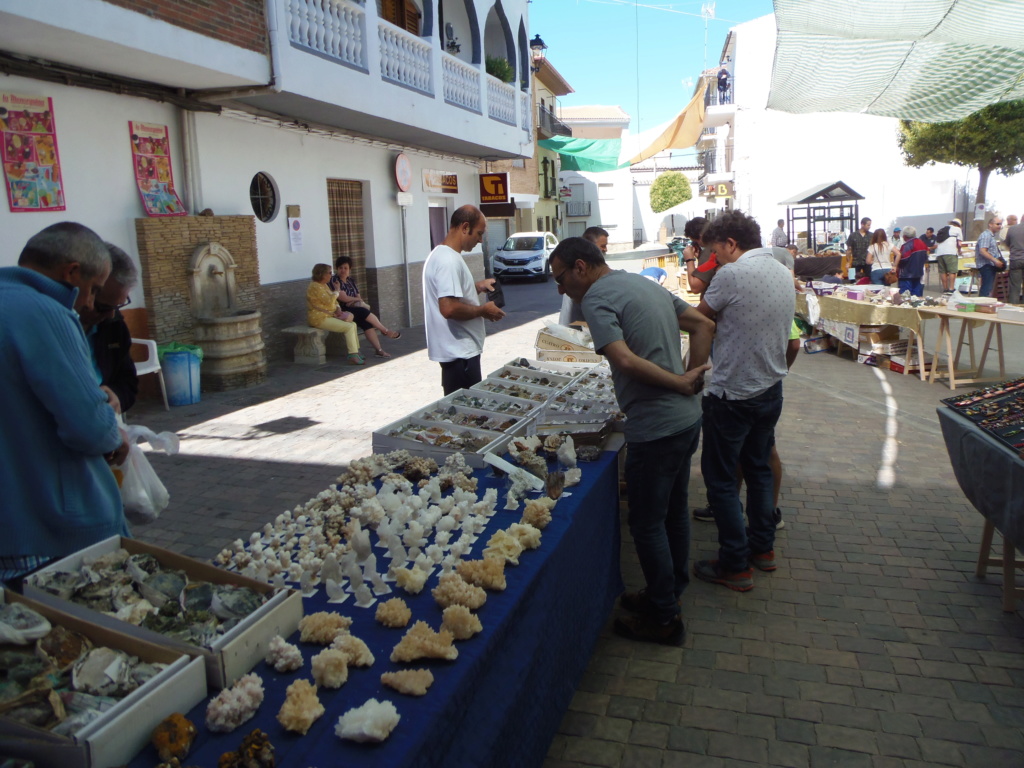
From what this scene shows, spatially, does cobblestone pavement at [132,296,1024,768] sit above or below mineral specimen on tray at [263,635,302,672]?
below

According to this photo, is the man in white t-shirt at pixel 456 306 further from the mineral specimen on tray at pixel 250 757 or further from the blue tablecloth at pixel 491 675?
the mineral specimen on tray at pixel 250 757

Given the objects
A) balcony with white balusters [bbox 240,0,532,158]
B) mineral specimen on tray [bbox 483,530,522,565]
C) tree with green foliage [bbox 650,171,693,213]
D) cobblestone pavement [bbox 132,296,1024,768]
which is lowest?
cobblestone pavement [bbox 132,296,1024,768]

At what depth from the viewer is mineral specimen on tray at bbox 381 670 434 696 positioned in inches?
67.2

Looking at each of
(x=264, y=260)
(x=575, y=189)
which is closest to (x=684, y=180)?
(x=575, y=189)

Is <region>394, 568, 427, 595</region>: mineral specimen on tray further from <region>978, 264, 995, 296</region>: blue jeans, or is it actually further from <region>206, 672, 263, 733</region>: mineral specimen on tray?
<region>978, 264, 995, 296</region>: blue jeans

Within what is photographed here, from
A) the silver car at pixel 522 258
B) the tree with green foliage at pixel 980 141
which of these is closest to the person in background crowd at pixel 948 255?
the tree with green foliage at pixel 980 141

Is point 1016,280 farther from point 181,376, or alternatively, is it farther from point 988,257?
Answer: point 181,376

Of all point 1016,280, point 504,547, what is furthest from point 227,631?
point 1016,280

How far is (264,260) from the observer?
33.5ft

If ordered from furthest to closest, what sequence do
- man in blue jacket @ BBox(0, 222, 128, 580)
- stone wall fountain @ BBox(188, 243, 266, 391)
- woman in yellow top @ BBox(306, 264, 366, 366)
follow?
woman in yellow top @ BBox(306, 264, 366, 366)
stone wall fountain @ BBox(188, 243, 266, 391)
man in blue jacket @ BBox(0, 222, 128, 580)

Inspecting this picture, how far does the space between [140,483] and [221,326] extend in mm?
6171

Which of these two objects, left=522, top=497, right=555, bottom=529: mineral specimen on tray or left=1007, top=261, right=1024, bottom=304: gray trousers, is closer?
left=522, top=497, right=555, bottom=529: mineral specimen on tray

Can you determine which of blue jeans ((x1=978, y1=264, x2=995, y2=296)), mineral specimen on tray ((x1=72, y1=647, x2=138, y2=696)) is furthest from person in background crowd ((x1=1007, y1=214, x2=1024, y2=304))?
mineral specimen on tray ((x1=72, y1=647, x2=138, y2=696))

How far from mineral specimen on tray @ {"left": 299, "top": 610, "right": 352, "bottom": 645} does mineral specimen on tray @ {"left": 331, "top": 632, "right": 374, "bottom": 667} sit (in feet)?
0.19
